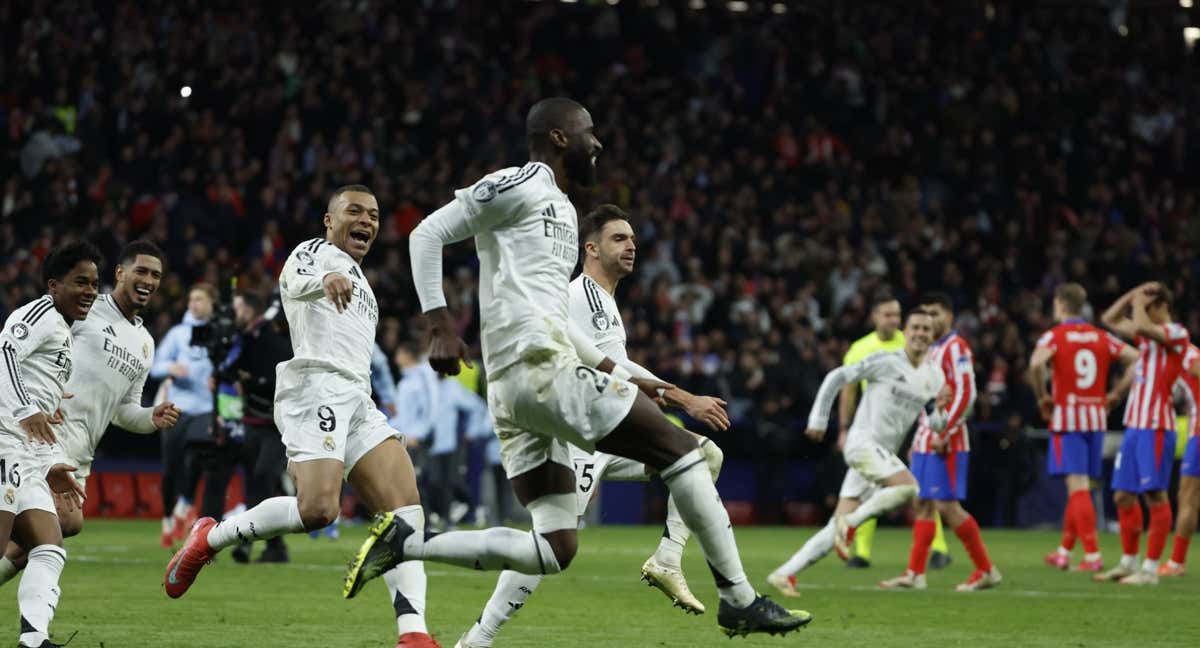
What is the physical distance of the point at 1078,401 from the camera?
1587 cm

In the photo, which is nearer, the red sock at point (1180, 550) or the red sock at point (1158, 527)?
the red sock at point (1158, 527)

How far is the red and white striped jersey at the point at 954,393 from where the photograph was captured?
1414 centimetres

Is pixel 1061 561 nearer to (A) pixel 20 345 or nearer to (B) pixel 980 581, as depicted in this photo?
(B) pixel 980 581

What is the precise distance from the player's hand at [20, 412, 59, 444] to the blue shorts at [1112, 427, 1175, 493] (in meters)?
9.85

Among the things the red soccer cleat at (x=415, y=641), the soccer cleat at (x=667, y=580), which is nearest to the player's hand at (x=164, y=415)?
the red soccer cleat at (x=415, y=641)

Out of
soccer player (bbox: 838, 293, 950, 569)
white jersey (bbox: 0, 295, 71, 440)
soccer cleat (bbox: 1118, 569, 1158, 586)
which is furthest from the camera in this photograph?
soccer player (bbox: 838, 293, 950, 569)

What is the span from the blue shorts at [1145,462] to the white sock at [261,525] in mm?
8688

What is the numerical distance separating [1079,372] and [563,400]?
995 cm

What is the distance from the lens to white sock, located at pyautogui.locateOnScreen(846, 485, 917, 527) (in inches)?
514

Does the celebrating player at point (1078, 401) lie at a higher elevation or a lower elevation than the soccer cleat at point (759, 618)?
higher

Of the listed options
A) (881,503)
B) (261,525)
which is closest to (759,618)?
(261,525)

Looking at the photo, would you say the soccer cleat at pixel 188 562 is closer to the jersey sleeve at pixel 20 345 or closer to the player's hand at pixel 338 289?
the jersey sleeve at pixel 20 345

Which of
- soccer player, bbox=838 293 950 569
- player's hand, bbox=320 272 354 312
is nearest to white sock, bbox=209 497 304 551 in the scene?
player's hand, bbox=320 272 354 312

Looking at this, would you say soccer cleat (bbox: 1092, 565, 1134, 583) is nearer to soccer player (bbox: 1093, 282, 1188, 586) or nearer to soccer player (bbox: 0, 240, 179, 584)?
soccer player (bbox: 1093, 282, 1188, 586)
